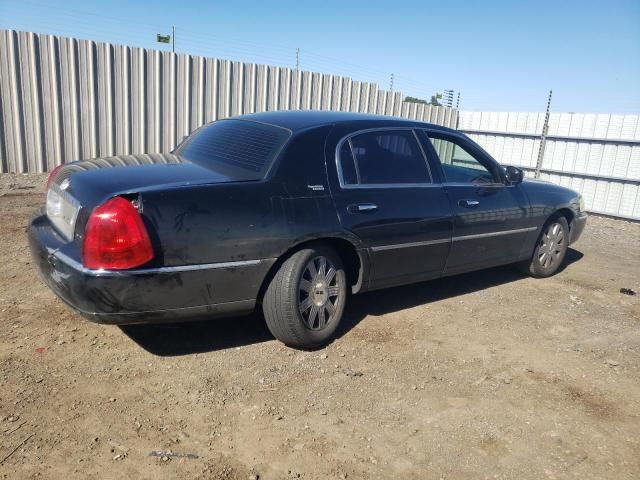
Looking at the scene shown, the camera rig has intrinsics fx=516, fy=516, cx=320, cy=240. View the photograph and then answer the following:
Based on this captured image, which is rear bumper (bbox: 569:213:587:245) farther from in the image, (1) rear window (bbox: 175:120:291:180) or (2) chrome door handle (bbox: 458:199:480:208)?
(1) rear window (bbox: 175:120:291:180)

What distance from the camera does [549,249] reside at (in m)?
5.86

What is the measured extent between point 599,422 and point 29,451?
3113mm

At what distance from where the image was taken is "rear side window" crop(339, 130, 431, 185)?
3.88m

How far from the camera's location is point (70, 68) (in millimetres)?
8383

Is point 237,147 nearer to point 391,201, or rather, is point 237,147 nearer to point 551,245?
point 391,201

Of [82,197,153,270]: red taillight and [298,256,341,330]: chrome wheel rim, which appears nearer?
[82,197,153,270]: red taillight

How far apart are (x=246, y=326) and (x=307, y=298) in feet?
2.24

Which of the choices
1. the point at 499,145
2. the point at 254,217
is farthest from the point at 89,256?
the point at 499,145

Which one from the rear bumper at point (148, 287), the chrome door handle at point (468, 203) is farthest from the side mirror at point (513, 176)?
the rear bumper at point (148, 287)

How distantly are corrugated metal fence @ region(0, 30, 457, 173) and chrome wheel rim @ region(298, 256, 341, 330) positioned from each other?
21.9 feet

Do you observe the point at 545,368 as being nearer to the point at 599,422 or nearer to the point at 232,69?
the point at 599,422

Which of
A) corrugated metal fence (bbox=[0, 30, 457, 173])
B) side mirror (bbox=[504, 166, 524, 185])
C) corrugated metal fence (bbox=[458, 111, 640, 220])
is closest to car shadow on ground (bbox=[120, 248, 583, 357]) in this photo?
side mirror (bbox=[504, 166, 524, 185])

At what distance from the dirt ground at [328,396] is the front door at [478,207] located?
1.90ft

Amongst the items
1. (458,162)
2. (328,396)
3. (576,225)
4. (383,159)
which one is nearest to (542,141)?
(576,225)
